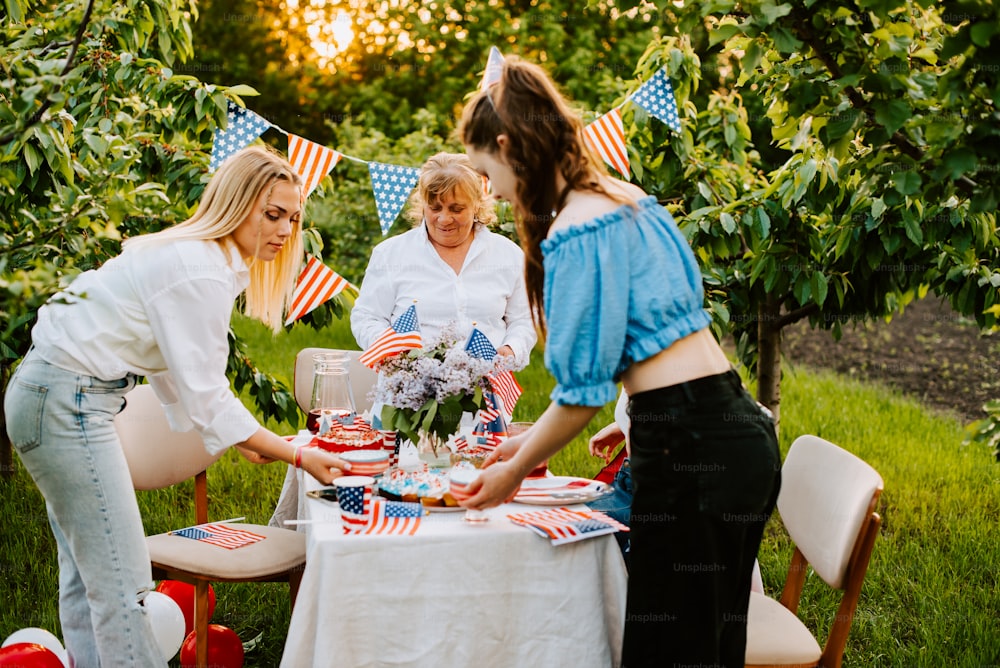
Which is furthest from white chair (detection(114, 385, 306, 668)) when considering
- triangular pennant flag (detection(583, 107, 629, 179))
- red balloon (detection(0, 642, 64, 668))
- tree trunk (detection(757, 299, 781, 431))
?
tree trunk (detection(757, 299, 781, 431))

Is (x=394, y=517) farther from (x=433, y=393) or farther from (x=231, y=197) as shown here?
(x=231, y=197)

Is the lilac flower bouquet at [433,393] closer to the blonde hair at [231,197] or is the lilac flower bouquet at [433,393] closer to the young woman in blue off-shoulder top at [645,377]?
the young woman in blue off-shoulder top at [645,377]

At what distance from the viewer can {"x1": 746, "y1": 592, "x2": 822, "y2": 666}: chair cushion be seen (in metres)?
2.37

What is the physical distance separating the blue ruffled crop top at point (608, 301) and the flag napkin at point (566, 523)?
35 centimetres

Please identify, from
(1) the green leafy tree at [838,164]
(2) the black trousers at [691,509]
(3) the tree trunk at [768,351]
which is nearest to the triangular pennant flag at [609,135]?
(1) the green leafy tree at [838,164]

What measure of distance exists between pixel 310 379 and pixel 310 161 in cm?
100

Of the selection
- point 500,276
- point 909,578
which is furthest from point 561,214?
point 909,578

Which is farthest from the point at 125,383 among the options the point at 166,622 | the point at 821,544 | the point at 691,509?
the point at 821,544

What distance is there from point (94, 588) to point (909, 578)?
3.45 m

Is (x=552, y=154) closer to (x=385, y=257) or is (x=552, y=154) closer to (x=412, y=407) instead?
(x=412, y=407)

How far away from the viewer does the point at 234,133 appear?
13.6ft

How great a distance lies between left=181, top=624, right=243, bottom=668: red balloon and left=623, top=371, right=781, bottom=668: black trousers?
5.04 ft

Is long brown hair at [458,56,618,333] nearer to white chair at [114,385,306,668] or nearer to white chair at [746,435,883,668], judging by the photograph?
white chair at [746,435,883,668]

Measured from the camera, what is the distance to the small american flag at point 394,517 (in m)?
2.14
